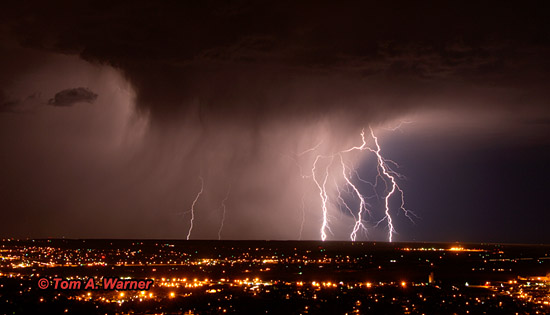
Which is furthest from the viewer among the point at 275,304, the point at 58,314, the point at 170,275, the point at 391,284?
the point at 170,275

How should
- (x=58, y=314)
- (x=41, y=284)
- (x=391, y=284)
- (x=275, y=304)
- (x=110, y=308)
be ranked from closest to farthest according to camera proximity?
1. (x=58, y=314)
2. (x=110, y=308)
3. (x=275, y=304)
4. (x=41, y=284)
5. (x=391, y=284)

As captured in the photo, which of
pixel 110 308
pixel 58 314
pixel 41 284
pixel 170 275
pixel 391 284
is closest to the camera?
pixel 58 314

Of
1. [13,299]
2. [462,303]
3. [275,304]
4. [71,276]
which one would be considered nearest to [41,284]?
[13,299]

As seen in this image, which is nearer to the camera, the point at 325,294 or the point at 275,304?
the point at 275,304

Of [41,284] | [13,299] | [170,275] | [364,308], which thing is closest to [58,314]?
[13,299]

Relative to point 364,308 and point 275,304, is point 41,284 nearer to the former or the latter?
point 275,304

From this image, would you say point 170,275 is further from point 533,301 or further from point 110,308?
point 533,301

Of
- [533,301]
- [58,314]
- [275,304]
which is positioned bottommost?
[58,314]

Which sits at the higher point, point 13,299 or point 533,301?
point 533,301

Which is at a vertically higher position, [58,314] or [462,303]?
[462,303]
